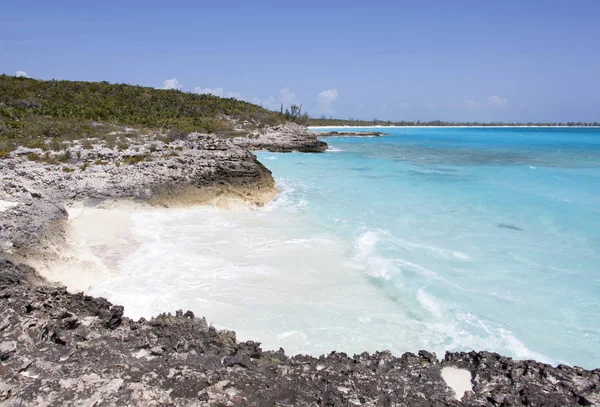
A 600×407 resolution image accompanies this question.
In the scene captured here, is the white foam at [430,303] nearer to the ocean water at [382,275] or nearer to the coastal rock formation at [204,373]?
the ocean water at [382,275]

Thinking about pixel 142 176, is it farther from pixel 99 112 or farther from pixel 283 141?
pixel 283 141

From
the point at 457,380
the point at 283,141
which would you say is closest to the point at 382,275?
the point at 457,380

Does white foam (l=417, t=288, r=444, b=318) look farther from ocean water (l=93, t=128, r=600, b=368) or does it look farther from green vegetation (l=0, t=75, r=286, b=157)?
green vegetation (l=0, t=75, r=286, b=157)

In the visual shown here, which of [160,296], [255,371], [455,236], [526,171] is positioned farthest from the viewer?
[526,171]

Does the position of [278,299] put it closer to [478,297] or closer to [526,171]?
[478,297]

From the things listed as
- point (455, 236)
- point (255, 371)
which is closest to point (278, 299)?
point (255, 371)

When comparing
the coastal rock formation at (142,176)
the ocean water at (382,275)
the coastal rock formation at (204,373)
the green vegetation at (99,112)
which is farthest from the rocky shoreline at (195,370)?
the green vegetation at (99,112)

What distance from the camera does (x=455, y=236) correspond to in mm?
13203

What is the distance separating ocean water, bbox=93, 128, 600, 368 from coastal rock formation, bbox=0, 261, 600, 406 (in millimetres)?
1965

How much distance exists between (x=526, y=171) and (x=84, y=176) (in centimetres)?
3051

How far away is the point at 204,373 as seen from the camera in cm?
430

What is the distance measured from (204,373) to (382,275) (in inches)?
Result: 239

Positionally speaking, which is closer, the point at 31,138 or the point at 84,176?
the point at 84,176

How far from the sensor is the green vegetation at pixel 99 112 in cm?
2039
